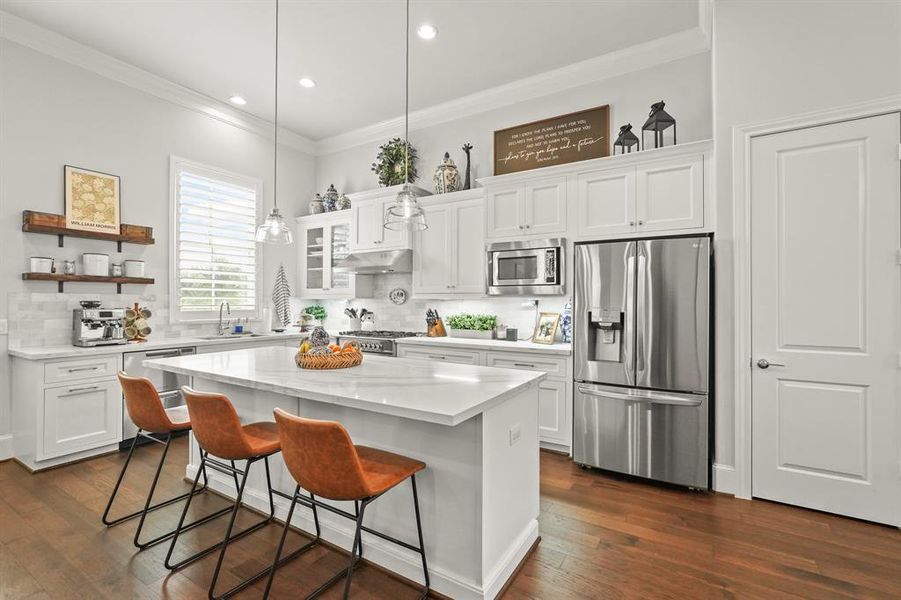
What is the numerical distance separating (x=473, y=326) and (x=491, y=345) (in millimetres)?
625

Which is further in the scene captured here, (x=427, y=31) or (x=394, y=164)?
(x=394, y=164)

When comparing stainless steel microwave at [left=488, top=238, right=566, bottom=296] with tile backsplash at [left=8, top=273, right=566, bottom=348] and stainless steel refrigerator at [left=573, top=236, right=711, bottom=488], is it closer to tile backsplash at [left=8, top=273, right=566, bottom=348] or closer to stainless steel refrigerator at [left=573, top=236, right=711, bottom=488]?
tile backsplash at [left=8, top=273, right=566, bottom=348]

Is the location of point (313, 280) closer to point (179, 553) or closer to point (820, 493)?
point (179, 553)

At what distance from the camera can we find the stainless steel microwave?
3863 mm

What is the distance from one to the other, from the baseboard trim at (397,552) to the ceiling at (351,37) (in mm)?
3451

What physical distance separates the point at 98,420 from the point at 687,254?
15.3 feet

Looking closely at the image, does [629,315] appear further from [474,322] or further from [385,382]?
[385,382]

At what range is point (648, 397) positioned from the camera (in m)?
3.06

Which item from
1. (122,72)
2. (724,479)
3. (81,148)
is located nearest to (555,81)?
(724,479)

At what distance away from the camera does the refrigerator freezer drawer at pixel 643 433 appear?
293 cm

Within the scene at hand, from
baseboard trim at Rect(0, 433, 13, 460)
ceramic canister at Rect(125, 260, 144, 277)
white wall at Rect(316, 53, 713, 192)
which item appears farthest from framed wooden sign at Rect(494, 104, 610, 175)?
baseboard trim at Rect(0, 433, 13, 460)

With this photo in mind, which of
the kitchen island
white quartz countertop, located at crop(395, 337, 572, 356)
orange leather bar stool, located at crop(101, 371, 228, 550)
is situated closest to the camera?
the kitchen island

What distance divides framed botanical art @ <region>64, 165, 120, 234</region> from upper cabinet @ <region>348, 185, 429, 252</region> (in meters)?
2.27

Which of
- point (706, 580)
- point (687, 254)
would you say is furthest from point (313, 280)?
point (706, 580)
